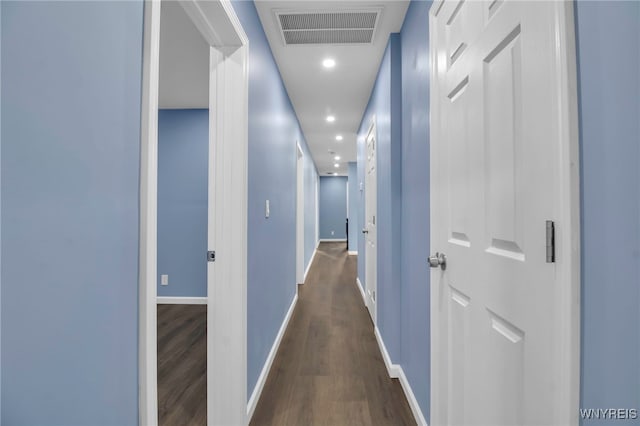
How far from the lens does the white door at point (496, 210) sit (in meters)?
0.64

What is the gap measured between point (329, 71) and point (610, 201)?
2.58 meters

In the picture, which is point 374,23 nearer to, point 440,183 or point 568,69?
point 440,183

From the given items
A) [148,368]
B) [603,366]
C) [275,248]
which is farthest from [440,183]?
[275,248]

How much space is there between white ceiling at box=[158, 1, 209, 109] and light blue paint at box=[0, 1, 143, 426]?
4.34ft

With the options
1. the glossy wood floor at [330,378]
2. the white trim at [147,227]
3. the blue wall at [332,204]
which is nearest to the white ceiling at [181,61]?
the white trim at [147,227]

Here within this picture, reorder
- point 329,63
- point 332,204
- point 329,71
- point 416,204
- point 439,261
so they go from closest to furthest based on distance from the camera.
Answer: point 439,261 < point 416,204 < point 329,63 < point 329,71 < point 332,204

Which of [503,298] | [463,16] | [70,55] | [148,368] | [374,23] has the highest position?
[374,23]

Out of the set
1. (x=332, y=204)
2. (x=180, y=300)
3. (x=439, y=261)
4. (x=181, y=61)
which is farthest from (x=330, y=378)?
(x=332, y=204)

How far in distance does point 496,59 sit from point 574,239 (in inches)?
22.1

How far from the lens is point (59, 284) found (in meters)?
0.49

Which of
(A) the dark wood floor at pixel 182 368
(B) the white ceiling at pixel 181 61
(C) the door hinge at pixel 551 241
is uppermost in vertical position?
(B) the white ceiling at pixel 181 61

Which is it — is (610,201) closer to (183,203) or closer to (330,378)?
(330,378)

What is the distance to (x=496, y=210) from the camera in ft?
2.76

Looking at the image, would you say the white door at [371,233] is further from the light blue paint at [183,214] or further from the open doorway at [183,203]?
the light blue paint at [183,214]
